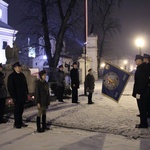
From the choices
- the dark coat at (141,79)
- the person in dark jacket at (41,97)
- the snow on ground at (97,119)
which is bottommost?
the snow on ground at (97,119)

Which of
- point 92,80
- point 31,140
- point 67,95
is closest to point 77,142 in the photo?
point 31,140

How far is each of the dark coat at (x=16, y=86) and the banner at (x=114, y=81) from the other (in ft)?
10.0

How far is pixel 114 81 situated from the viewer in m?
9.56

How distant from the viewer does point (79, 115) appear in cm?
980

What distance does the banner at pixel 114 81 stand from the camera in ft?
30.5

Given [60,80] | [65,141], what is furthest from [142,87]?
[60,80]

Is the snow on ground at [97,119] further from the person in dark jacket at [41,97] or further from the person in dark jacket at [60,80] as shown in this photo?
the person in dark jacket at [60,80]

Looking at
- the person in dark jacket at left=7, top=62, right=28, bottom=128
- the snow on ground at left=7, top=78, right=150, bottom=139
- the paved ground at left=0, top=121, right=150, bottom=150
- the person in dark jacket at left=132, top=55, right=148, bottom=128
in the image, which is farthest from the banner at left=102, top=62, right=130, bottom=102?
the person in dark jacket at left=7, top=62, right=28, bottom=128

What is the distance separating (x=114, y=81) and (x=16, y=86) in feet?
11.1

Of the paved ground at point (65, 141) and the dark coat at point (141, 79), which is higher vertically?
the dark coat at point (141, 79)

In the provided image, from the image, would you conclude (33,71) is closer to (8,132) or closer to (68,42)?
(8,132)

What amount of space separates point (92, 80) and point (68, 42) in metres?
15.3

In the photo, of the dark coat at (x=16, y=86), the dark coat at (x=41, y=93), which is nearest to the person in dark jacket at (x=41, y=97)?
the dark coat at (x=41, y=93)

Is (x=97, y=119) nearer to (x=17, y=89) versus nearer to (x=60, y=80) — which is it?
(x=17, y=89)
